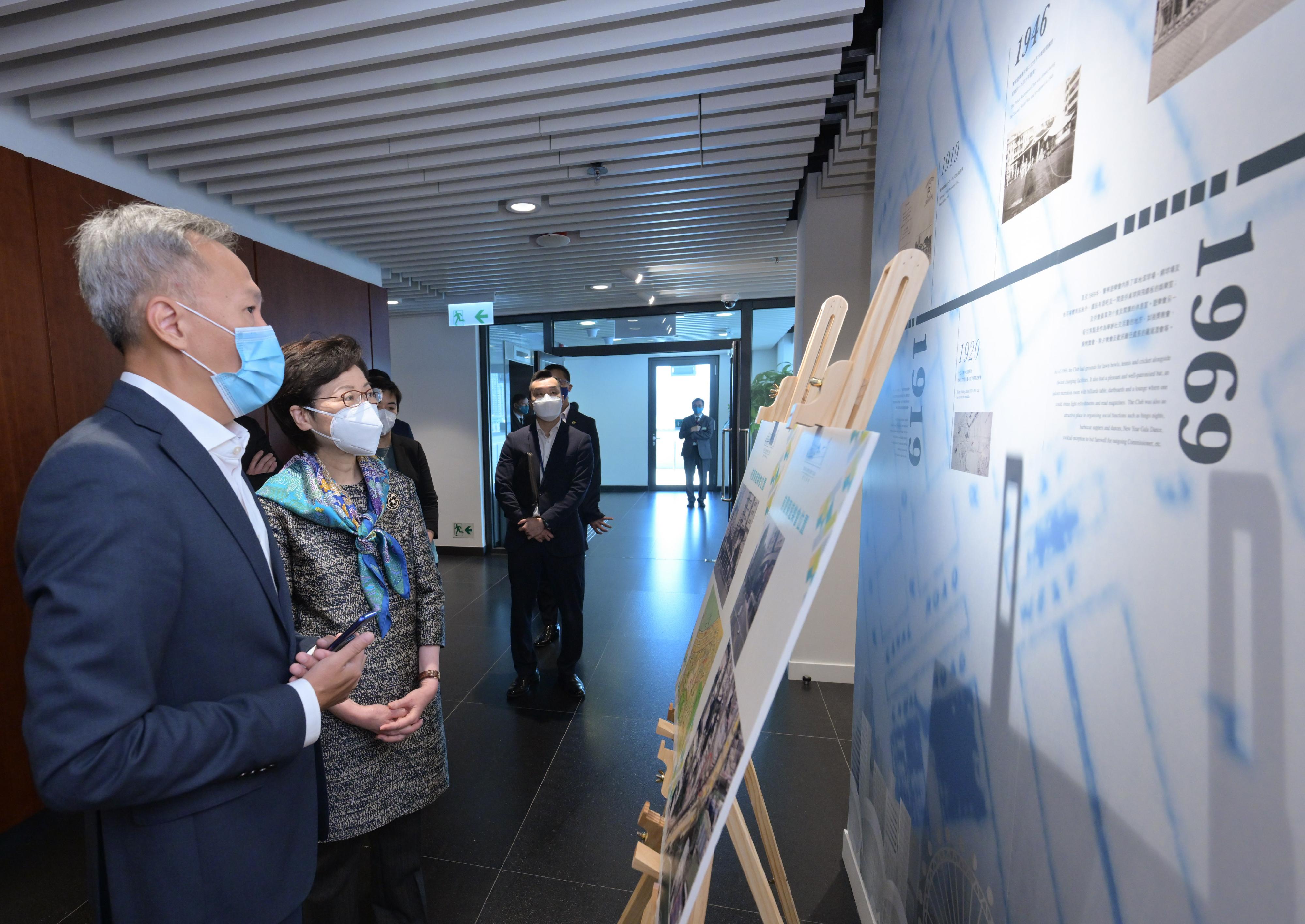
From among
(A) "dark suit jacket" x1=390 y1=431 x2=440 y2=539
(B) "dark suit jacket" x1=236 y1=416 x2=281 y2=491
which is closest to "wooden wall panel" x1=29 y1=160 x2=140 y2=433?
(B) "dark suit jacket" x1=236 y1=416 x2=281 y2=491

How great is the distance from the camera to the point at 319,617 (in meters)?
1.37

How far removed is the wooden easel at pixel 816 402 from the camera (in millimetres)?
777

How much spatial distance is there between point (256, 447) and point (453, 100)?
→ 2028 millimetres

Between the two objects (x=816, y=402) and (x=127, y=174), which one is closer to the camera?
(x=816, y=402)

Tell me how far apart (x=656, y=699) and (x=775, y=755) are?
2.49ft

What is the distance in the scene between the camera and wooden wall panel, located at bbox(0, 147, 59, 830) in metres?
2.04

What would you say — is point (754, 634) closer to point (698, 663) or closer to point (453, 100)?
point (698, 663)

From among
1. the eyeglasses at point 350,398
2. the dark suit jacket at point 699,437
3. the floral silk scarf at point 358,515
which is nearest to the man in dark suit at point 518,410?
the dark suit jacket at point 699,437

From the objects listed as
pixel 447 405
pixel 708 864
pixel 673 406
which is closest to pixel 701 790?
pixel 708 864

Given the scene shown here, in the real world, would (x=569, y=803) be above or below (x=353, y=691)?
below

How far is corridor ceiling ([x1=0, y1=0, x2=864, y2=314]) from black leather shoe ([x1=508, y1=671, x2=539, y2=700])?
2.85 metres

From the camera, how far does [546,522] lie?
3043 mm

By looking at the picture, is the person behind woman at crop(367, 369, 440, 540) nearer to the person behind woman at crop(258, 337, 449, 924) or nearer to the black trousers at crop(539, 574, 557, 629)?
the black trousers at crop(539, 574, 557, 629)

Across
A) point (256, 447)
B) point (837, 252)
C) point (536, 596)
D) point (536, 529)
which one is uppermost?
point (837, 252)
